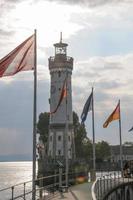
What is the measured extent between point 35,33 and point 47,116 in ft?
306

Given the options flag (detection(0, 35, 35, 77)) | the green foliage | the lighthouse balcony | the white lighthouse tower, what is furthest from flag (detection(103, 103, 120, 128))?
the green foliage

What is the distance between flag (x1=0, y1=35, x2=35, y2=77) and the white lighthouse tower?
238 feet

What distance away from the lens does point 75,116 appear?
122 metres

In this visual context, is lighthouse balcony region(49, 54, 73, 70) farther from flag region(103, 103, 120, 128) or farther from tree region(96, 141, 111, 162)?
flag region(103, 103, 120, 128)

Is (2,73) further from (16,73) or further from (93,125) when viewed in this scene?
(93,125)

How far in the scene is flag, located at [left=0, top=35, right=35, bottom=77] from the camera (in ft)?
72.2

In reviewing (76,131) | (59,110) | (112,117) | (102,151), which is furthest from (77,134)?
(112,117)

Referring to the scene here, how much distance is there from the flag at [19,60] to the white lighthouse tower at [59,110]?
Answer: 72569 millimetres

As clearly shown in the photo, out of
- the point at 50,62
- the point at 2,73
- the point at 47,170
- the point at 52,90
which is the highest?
the point at 50,62

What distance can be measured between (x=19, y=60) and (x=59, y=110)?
246 ft

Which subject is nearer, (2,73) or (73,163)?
(2,73)

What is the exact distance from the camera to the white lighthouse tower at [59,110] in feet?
320

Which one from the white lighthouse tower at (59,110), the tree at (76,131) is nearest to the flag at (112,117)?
the white lighthouse tower at (59,110)

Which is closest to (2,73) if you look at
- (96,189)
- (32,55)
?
(32,55)
